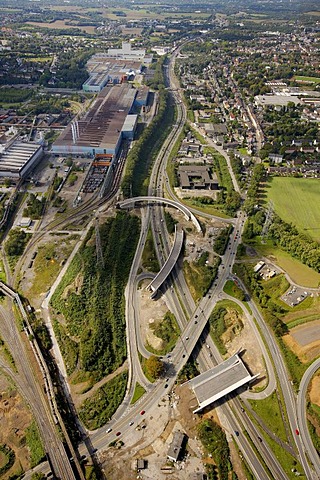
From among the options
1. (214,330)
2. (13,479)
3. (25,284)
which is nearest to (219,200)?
(214,330)

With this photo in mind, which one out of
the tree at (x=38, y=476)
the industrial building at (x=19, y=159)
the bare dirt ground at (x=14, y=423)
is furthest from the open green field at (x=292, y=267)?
the industrial building at (x=19, y=159)

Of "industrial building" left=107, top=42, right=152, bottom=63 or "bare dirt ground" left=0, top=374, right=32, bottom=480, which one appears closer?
"bare dirt ground" left=0, top=374, right=32, bottom=480

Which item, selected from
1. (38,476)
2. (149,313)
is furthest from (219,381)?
(38,476)

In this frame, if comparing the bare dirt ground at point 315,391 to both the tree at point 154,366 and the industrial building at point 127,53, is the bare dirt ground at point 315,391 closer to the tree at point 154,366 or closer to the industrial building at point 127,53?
the tree at point 154,366

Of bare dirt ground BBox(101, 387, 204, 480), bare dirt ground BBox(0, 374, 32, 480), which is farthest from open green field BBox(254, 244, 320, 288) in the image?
bare dirt ground BBox(0, 374, 32, 480)

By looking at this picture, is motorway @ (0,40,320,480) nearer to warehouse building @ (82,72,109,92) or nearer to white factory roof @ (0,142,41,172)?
white factory roof @ (0,142,41,172)

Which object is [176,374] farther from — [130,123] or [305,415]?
[130,123]

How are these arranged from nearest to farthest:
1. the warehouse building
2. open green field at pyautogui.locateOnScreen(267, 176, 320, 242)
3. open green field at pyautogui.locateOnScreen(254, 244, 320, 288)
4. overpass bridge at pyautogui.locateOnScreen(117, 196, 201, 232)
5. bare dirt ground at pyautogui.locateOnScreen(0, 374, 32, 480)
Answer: bare dirt ground at pyautogui.locateOnScreen(0, 374, 32, 480), open green field at pyautogui.locateOnScreen(254, 244, 320, 288), open green field at pyautogui.locateOnScreen(267, 176, 320, 242), overpass bridge at pyautogui.locateOnScreen(117, 196, 201, 232), the warehouse building
